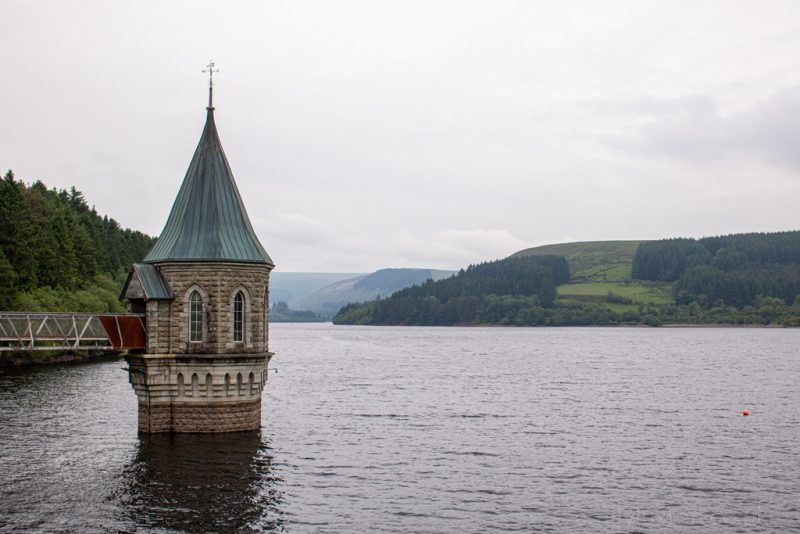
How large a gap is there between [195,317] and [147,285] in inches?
107

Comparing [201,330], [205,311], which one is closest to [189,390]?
[201,330]

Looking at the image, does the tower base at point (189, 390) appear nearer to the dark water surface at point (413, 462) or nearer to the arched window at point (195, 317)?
the dark water surface at point (413, 462)

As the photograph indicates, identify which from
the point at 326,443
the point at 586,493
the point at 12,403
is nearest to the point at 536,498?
the point at 586,493

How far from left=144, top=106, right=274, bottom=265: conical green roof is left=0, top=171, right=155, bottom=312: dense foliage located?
1667 inches

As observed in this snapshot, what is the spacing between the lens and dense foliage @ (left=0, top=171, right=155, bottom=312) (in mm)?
83438

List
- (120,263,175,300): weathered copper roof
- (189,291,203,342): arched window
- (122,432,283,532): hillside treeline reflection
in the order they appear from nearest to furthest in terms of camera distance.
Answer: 1. (122,432,283,532): hillside treeline reflection
2. (120,263,175,300): weathered copper roof
3. (189,291,203,342): arched window

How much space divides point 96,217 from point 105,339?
115 metres

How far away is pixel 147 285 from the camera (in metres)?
41.2

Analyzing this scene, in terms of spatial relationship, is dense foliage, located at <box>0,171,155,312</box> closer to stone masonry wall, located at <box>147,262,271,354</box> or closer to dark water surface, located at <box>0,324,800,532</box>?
dark water surface, located at <box>0,324,800,532</box>

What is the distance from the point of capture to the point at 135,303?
43.4 meters

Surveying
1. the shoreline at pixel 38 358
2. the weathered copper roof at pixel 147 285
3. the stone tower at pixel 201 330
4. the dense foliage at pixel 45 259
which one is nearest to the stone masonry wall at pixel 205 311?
the stone tower at pixel 201 330

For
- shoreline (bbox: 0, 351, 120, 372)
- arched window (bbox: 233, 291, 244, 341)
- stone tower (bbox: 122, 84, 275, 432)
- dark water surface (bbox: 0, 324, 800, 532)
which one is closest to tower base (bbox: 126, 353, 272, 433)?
stone tower (bbox: 122, 84, 275, 432)

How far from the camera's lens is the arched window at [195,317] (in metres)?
41.4

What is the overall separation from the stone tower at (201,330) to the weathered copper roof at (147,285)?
0.16ft
